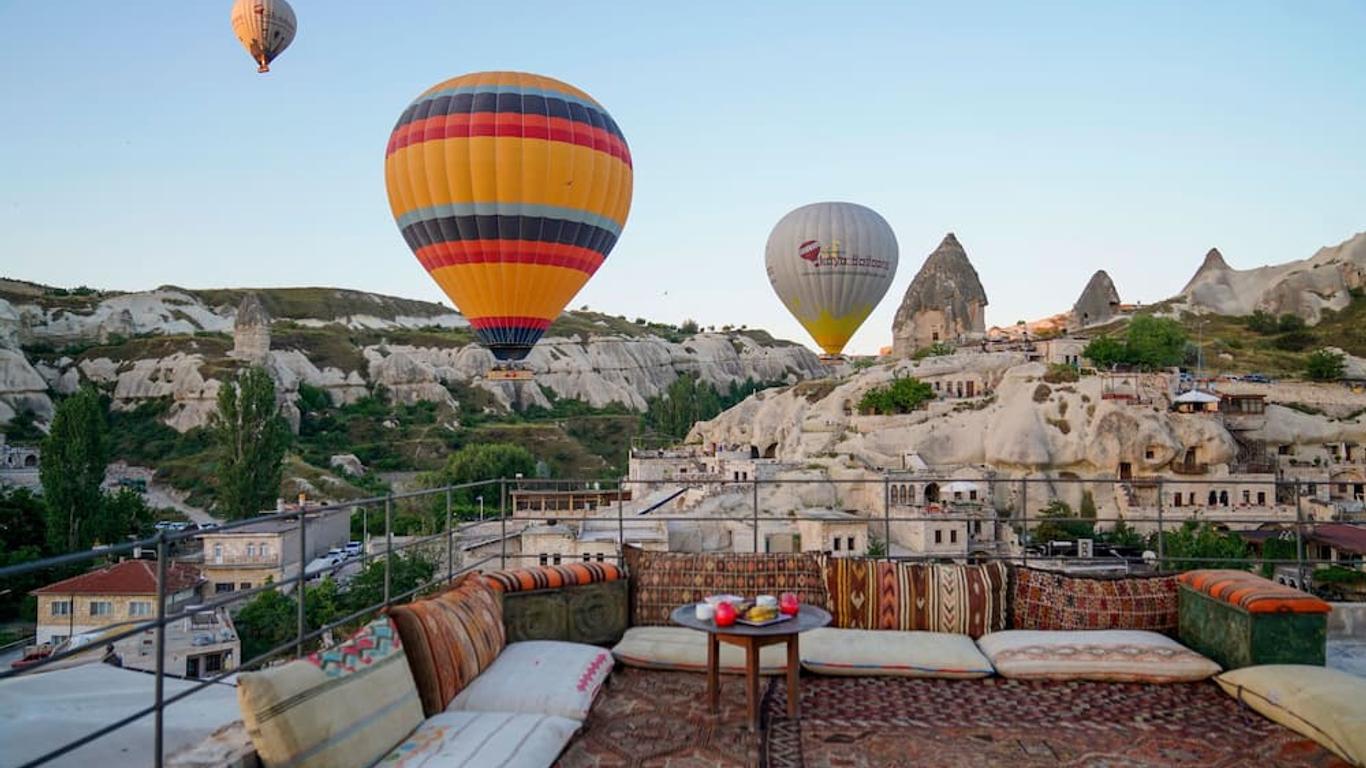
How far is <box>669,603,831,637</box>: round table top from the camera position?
394 cm

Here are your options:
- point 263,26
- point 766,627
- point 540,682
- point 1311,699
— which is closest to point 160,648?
point 540,682

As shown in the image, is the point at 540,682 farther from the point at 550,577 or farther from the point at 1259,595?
the point at 1259,595

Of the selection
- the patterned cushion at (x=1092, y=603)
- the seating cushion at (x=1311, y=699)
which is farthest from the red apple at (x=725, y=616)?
the seating cushion at (x=1311, y=699)

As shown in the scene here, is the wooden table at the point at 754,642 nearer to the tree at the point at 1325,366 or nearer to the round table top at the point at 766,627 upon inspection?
the round table top at the point at 766,627

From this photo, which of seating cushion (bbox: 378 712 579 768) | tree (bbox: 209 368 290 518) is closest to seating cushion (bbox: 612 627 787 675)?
seating cushion (bbox: 378 712 579 768)

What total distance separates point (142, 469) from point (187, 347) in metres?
16.1

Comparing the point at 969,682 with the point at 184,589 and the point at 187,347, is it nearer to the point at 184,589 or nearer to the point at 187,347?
the point at 184,589

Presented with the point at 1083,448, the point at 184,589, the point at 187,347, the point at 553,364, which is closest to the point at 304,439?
the point at 187,347

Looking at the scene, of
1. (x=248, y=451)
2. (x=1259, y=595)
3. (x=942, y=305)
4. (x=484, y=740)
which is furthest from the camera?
(x=942, y=305)

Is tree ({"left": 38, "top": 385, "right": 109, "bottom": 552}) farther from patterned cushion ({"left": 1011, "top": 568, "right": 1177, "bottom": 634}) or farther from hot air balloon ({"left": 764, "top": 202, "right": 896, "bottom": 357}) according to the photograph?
patterned cushion ({"left": 1011, "top": 568, "right": 1177, "bottom": 634})

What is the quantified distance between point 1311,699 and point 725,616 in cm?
241

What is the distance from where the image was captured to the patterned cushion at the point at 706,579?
5312 mm

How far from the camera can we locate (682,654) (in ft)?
15.8

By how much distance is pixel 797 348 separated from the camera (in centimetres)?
10150
